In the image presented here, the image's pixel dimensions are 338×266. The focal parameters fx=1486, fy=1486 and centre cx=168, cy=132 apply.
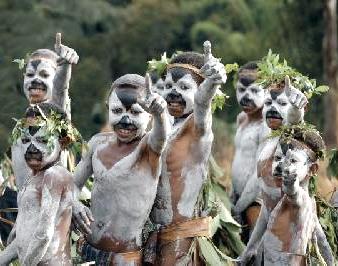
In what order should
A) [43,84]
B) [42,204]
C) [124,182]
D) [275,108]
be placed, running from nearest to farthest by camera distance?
[42,204] → [124,182] → [275,108] → [43,84]

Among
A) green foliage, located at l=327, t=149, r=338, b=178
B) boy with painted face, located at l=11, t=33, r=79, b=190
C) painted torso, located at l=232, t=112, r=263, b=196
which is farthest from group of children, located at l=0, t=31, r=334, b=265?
painted torso, located at l=232, t=112, r=263, b=196

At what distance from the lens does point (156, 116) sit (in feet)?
33.8

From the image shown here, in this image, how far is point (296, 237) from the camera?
424 inches

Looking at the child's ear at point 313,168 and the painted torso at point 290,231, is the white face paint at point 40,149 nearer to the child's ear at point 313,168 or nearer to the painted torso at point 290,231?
the painted torso at point 290,231

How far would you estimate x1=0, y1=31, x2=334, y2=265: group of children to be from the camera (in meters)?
10.3

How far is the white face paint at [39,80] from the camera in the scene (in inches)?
505

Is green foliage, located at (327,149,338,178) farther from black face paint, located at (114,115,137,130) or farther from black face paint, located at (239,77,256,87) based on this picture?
black face paint, located at (114,115,137,130)

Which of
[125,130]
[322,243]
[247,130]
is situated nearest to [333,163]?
[247,130]

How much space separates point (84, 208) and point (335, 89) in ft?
45.8

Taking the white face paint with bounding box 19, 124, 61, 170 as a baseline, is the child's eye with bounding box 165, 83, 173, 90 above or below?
above

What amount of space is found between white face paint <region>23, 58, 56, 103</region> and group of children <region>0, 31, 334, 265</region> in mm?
1257

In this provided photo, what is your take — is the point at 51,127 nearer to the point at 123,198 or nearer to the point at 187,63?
the point at 123,198

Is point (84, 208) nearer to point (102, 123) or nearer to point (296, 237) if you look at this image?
point (296, 237)

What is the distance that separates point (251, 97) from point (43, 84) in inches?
86.3
